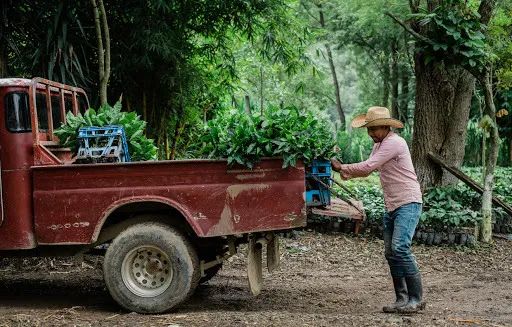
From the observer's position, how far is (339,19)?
2467cm

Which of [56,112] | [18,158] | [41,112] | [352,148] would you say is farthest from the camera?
[352,148]

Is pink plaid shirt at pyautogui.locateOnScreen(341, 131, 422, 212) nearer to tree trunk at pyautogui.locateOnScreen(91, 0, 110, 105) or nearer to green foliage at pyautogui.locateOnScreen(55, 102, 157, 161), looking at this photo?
green foliage at pyautogui.locateOnScreen(55, 102, 157, 161)

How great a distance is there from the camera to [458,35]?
8.79 m

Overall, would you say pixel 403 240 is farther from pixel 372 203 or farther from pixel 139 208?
pixel 372 203

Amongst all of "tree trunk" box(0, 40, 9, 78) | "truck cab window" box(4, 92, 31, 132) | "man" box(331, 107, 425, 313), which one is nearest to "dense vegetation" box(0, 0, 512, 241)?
"tree trunk" box(0, 40, 9, 78)

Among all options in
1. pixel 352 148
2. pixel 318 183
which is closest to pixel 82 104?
pixel 318 183

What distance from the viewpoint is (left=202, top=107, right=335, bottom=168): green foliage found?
551 cm

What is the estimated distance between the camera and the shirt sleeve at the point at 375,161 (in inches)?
227

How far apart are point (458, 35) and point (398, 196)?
3.83 m

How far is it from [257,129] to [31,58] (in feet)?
15.1

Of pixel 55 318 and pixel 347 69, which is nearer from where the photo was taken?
pixel 55 318

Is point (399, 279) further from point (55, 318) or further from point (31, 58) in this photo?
point (31, 58)

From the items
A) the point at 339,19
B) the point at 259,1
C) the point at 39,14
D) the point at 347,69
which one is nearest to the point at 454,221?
the point at 259,1

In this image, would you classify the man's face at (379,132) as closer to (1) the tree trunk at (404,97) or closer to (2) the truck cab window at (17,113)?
(2) the truck cab window at (17,113)
